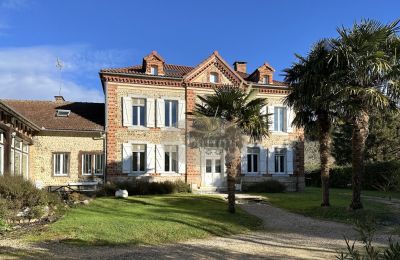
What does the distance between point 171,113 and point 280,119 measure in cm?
713

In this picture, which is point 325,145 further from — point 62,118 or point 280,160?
point 62,118

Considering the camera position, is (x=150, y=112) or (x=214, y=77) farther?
(x=214, y=77)

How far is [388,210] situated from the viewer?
16.0m

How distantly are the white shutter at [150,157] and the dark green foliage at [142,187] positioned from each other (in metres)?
1.76

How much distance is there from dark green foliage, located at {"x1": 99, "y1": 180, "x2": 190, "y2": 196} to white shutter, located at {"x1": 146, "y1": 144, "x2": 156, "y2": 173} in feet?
5.79

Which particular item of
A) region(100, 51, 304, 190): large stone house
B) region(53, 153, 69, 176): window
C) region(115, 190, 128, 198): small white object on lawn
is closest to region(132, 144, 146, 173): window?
region(100, 51, 304, 190): large stone house

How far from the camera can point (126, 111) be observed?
24.5 metres

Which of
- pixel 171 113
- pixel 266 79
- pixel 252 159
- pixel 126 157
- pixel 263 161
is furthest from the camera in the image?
pixel 266 79

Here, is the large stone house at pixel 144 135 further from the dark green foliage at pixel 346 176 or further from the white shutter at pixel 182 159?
the dark green foliage at pixel 346 176

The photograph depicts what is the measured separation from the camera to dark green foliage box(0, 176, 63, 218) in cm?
1236

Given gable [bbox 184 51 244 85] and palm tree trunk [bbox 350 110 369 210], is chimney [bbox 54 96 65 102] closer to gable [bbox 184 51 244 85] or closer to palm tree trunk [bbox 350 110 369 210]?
gable [bbox 184 51 244 85]

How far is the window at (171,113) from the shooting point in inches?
1003

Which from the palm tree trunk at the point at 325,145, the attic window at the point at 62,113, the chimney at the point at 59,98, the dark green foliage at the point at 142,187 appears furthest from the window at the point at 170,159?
the palm tree trunk at the point at 325,145

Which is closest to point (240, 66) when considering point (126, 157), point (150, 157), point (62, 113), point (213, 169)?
point (213, 169)
